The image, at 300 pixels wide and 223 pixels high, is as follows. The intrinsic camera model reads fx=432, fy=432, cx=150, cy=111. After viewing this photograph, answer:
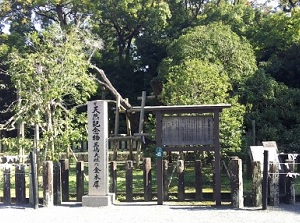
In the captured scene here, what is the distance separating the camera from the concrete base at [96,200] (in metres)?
9.07

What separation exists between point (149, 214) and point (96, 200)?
1.45 metres

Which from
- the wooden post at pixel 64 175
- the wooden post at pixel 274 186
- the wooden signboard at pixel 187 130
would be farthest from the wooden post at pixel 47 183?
the wooden post at pixel 274 186

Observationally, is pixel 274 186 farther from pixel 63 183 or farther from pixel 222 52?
pixel 222 52

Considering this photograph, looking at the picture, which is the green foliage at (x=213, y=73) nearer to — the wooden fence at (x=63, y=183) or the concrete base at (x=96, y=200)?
the wooden fence at (x=63, y=183)

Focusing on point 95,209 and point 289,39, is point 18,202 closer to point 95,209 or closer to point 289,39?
point 95,209

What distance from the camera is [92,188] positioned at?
30.1 ft

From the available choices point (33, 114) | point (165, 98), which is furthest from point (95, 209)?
point (165, 98)

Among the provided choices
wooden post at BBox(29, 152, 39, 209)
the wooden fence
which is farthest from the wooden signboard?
wooden post at BBox(29, 152, 39, 209)

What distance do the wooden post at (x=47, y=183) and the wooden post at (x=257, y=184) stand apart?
4219mm

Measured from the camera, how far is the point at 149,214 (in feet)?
26.8

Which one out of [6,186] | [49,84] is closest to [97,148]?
[6,186]

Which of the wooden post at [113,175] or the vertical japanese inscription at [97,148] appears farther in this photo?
the wooden post at [113,175]

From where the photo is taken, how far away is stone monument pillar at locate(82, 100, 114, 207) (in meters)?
9.12

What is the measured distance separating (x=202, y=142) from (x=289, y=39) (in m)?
12.1
